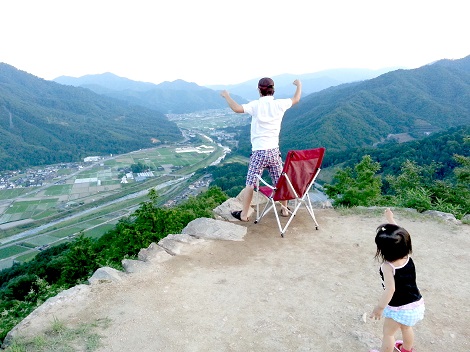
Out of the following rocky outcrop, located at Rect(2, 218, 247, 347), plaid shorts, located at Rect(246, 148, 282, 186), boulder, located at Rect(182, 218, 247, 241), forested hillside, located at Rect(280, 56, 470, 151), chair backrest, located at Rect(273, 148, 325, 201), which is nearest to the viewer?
rocky outcrop, located at Rect(2, 218, 247, 347)

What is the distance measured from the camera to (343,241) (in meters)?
5.55

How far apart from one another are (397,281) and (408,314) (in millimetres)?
271

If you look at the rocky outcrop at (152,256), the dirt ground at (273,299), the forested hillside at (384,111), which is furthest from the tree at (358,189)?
the forested hillside at (384,111)

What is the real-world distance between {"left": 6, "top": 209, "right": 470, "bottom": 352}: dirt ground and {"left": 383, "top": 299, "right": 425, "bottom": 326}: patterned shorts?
628mm

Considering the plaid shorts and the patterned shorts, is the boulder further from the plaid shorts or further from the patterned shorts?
the patterned shorts

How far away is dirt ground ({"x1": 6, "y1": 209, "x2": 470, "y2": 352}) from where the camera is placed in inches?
126

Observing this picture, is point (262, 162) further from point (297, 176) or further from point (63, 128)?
point (63, 128)

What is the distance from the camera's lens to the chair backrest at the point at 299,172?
5.48 meters

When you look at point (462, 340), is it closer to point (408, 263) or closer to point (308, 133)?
point (408, 263)

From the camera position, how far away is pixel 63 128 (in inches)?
4461

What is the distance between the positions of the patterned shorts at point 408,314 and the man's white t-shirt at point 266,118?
3.36 m

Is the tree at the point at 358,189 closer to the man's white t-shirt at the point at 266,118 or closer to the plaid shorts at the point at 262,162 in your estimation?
the plaid shorts at the point at 262,162

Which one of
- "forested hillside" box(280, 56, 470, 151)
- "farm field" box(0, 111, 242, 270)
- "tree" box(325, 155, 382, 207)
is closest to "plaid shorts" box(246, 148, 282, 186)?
"tree" box(325, 155, 382, 207)

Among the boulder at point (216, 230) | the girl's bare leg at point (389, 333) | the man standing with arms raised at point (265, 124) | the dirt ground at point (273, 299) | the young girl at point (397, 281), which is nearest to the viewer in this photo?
the young girl at point (397, 281)
